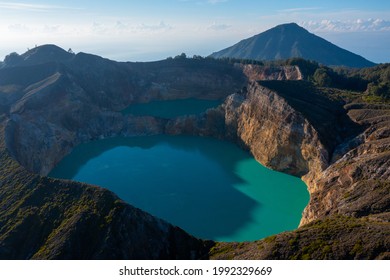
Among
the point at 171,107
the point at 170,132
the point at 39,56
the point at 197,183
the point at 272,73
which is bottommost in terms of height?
the point at 197,183

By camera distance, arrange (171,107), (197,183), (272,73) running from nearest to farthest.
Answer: (197,183) → (171,107) → (272,73)

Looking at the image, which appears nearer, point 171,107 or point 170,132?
point 170,132

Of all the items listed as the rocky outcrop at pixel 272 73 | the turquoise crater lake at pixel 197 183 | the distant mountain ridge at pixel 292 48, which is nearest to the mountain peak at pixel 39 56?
the turquoise crater lake at pixel 197 183

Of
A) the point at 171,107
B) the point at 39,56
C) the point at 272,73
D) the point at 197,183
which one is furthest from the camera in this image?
the point at 39,56

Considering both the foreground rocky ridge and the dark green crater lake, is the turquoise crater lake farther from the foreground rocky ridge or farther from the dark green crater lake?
the dark green crater lake

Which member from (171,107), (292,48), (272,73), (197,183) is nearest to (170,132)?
(171,107)

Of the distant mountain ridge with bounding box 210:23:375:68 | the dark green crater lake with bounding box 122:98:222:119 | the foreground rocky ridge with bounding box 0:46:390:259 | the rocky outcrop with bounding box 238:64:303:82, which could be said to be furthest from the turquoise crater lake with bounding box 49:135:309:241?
the distant mountain ridge with bounding box 210:23:375:68

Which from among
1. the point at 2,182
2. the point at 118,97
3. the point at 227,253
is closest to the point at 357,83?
the point at 118,97

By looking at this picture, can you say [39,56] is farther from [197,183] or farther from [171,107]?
[197,183]
